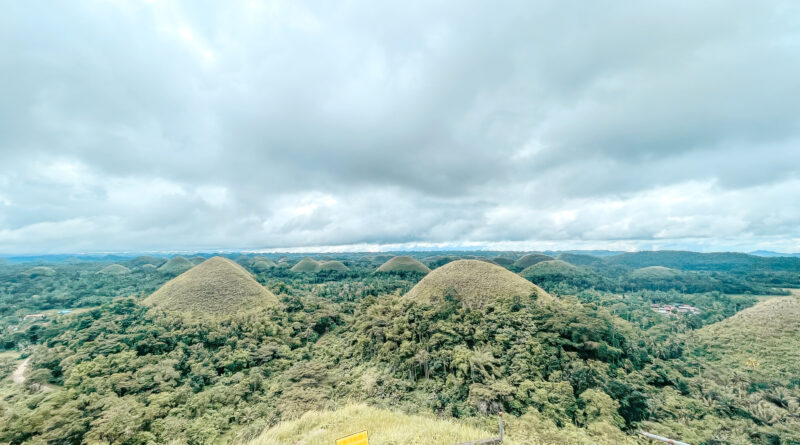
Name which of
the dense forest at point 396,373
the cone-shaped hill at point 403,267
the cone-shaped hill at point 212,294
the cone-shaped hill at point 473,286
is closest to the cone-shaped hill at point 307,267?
the cone-shaped hill at point 403,267

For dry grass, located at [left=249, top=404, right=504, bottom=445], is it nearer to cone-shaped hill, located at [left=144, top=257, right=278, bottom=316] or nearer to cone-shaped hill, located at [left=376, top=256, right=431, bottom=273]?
cone-shaped hill, located at [left=144, top=257, right=278, bottom=316]

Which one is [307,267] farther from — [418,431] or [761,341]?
[761,341]

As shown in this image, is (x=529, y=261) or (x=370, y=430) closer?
(x=370, y=430)

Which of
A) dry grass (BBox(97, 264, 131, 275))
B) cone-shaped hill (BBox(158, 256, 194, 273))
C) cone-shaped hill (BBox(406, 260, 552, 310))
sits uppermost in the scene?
cone-shaped hill (BBox(406, 260, 552, 310))

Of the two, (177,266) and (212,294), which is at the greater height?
(212,294)

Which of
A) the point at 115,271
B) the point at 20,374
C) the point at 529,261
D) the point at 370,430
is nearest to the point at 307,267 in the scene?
the point at 115,271

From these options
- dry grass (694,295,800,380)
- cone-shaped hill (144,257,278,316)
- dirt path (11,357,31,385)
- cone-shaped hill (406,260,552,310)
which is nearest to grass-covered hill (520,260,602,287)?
dry grass (694,295,800,380)

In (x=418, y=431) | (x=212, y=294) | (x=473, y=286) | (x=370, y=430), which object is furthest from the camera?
(x=212, y=294)
